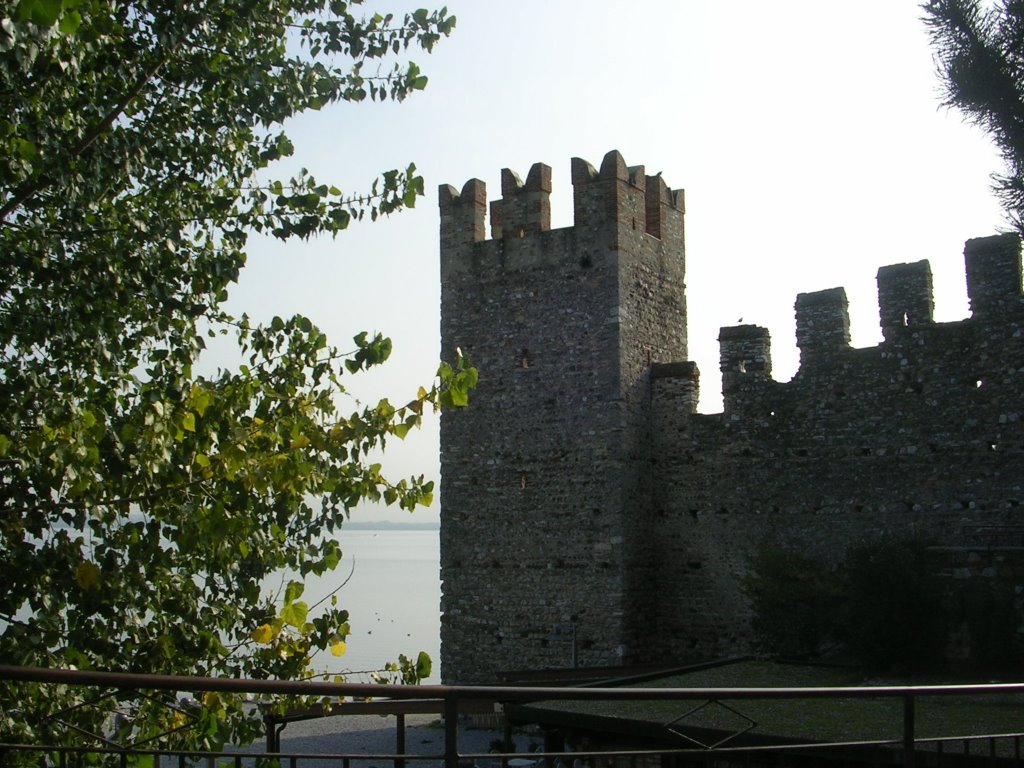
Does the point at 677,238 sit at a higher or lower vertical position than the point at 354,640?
higher

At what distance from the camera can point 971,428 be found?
12492 mm

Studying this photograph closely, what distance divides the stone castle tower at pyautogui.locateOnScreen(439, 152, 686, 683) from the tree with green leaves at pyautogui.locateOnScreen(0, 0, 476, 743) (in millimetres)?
8281

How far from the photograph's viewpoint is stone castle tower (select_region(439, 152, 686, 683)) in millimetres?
13969

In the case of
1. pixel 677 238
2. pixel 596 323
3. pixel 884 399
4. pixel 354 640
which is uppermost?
pixel 677 238

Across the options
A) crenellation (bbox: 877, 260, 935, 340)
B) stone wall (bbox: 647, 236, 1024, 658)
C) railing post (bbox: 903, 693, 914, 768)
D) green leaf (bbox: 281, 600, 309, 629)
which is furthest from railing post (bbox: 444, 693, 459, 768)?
crenellation (bbox: 877, 260, 935, 340)

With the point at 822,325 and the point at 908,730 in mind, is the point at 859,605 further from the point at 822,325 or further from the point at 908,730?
the point at 908,730

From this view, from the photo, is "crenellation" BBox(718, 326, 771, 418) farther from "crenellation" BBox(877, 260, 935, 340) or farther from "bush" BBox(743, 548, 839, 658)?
"bush" BBox(743, 548, 839, 658)

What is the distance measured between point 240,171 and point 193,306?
93 cm

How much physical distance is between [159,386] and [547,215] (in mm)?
10175

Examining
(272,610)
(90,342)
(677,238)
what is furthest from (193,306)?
(677,238)

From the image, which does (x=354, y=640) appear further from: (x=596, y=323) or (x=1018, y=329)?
(x=1018, y=329)

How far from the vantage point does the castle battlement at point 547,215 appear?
47.3 feet

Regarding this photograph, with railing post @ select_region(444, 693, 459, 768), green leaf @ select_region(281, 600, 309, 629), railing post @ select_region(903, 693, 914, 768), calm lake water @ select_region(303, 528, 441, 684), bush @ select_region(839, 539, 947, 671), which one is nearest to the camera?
railing post @ select_region(444, 693, 459, 768)

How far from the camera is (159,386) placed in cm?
522
